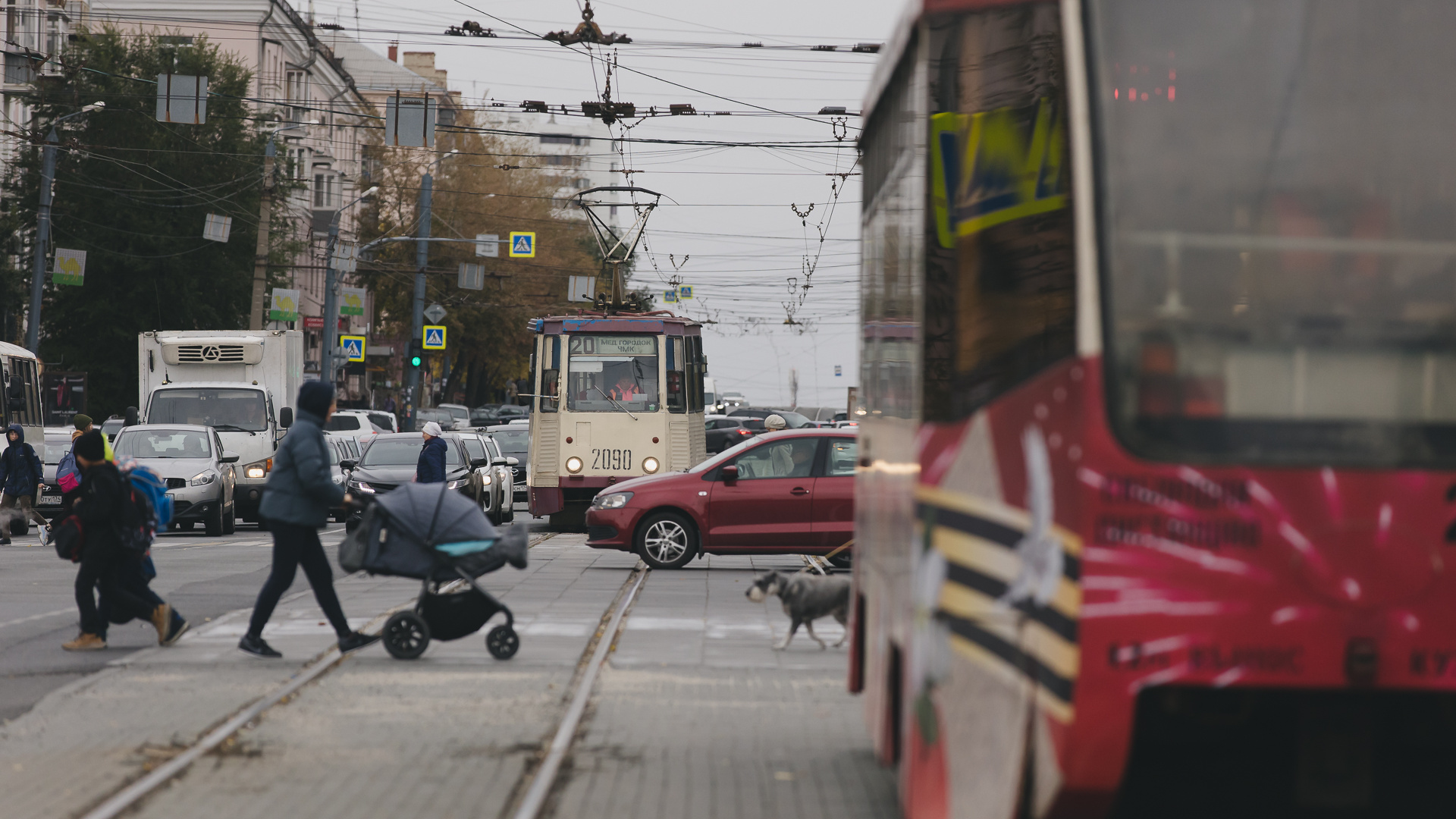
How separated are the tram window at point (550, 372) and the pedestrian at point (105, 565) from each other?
1398 centimetres

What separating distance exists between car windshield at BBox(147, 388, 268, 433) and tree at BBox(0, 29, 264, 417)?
19721 mm

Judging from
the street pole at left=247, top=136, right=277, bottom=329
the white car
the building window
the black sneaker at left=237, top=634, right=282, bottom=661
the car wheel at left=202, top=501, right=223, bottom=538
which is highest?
the building window

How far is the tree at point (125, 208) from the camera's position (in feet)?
160

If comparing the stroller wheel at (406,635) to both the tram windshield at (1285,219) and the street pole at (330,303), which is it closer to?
the tram windshield at (1285,219)

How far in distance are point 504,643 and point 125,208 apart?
41.4 m

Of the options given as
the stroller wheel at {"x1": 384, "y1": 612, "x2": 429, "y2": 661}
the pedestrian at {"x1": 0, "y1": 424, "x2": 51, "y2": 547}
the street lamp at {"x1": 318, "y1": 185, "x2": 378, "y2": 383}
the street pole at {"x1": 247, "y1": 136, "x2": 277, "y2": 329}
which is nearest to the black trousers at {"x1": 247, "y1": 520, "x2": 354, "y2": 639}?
the stroller wheel at {"x1": 384, "y1": 612, "x2": 429, "y2": 661}

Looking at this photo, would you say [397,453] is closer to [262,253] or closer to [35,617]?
[262,253]

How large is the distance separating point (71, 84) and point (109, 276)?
5.10 meters

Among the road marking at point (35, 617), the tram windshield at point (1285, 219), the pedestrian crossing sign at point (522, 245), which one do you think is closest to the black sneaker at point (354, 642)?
the road marking at point (35, 617)

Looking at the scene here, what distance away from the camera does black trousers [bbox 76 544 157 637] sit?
11.7 m

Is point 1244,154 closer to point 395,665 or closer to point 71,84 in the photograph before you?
point 395,665

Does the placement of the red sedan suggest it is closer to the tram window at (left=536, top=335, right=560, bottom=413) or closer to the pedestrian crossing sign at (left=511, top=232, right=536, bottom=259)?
the tram window at (left=536, top=335, right=560, bottom=413)

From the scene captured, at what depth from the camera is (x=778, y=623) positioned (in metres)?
13.6

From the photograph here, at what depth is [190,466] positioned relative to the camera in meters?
26.9
